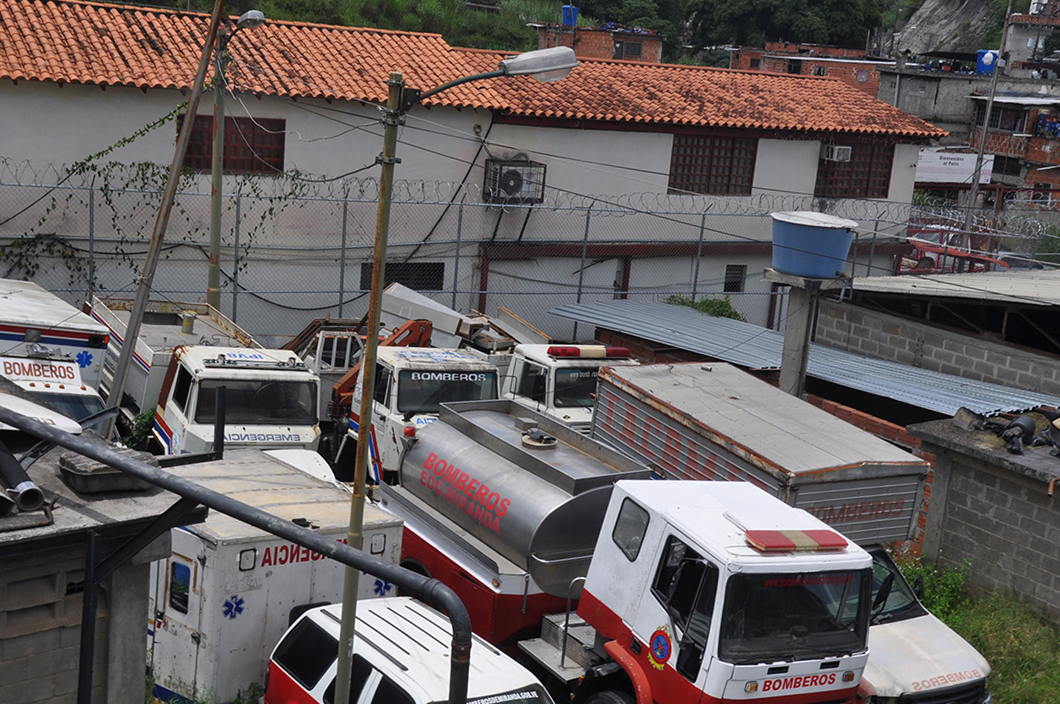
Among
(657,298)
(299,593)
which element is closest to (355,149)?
(657,298)

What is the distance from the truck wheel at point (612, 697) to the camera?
858 centimetres

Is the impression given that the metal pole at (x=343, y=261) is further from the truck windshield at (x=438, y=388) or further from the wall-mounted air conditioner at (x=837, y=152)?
the wall-mounted air conditioner at (x=837, y=152)

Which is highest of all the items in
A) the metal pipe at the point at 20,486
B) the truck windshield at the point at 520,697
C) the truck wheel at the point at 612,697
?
the metal pipe at the point at 20,486

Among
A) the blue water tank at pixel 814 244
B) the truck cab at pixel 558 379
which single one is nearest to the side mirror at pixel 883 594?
the blue water tank at pixel 814 244

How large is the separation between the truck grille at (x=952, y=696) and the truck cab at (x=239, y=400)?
8.50 metres

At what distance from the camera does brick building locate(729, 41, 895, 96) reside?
42.6m

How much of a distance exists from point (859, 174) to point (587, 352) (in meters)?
16.5

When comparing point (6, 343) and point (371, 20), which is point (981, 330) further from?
point (371, 20)

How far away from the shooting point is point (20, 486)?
16.7 ft

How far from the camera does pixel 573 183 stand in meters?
25.1

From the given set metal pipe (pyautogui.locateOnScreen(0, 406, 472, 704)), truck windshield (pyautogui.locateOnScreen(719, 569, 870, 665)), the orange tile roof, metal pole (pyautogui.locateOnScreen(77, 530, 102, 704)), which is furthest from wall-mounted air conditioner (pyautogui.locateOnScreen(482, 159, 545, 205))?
metal pipe (pyautogui.locateOnScreen(0, 406, 472, 704))

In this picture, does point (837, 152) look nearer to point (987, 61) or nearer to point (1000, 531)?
point (1000, 531)

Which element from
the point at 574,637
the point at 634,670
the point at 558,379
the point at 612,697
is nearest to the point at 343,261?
the point at 558,379

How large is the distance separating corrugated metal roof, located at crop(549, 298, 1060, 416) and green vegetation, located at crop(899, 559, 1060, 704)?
2377 millimetres
